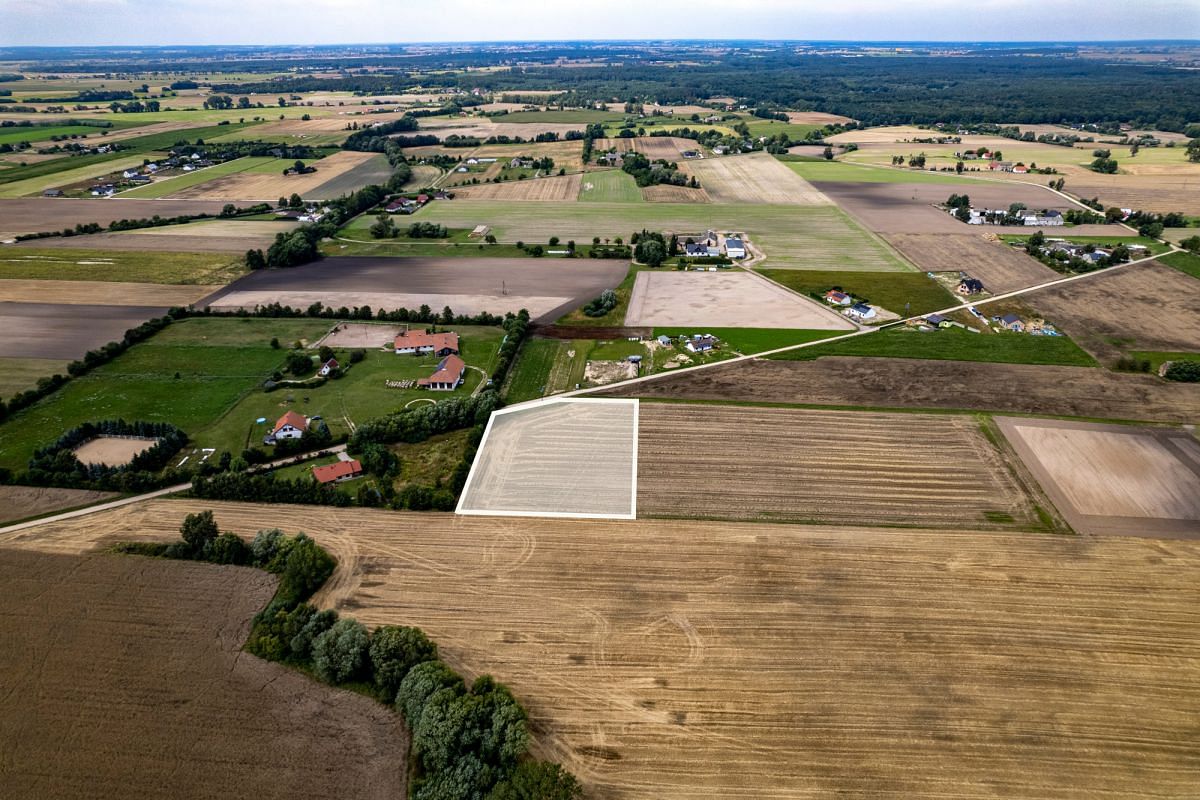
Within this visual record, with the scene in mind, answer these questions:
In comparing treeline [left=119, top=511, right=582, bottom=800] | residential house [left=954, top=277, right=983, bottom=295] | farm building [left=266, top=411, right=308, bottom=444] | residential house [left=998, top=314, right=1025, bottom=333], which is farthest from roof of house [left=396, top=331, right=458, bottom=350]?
residential house [left=954, top=277, right=983, bottom=295]

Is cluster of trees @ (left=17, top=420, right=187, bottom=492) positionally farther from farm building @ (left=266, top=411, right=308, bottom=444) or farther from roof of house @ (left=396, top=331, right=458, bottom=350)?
roof of house @ (left=396, top=331, right=458, bottom=350)

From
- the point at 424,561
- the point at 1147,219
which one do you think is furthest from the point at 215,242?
the point at 1147,219

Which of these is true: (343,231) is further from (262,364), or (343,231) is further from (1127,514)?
(1127,514)

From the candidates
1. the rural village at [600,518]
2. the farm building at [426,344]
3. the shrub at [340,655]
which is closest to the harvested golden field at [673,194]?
the rural village at [600,518]

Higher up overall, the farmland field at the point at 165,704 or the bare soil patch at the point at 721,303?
the bare soil patch at the point at 721,303

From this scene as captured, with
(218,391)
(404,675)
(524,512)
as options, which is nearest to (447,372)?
(524,512)

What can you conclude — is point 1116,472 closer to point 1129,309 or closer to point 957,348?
point 957,348

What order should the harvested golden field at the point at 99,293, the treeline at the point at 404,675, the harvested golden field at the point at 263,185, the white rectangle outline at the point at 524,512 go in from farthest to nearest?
the harvested golden field at the point at 263,185, the harvested golden field at the point at 99,293, the white rectangle outline at the point at 524,512, the treeline at the point at 404,675

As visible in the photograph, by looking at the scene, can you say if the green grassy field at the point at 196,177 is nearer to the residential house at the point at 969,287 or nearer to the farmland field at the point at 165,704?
the farmland field at the point at 165,704
